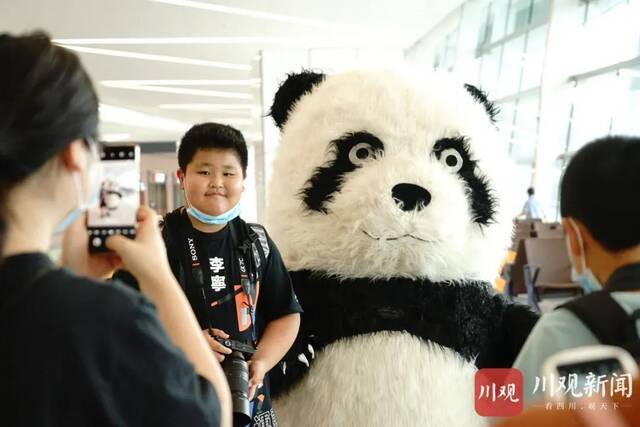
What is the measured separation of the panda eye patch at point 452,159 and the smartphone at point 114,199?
2.83 feet

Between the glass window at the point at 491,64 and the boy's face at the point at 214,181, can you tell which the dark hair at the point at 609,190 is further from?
the glass window at the point at 491,64

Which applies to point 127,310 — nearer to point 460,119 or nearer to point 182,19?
point 460,119

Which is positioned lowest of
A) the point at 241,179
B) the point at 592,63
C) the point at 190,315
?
the point at 190,315

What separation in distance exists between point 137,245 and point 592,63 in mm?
5877

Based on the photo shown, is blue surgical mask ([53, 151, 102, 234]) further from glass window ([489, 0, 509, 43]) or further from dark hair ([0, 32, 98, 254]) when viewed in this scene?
glass window ([489, 0, 509, 43])

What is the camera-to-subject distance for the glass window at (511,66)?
830 centimetres

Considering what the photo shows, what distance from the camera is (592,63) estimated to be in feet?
18.4

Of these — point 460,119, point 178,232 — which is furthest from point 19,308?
point 460,119

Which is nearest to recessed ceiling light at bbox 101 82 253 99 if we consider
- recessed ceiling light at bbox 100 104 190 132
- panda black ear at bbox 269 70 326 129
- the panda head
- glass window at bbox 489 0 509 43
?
recessed ceiling light at bbox 100 104 190 132

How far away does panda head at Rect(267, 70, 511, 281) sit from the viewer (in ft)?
4.23

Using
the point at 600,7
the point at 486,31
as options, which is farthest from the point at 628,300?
the point at 486,31

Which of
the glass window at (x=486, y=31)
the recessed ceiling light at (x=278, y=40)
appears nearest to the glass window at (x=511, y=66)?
the glass window at (x=486, y=31)

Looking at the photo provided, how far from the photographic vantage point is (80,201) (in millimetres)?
618

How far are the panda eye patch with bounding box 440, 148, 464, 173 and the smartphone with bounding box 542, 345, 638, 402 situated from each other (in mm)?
674
